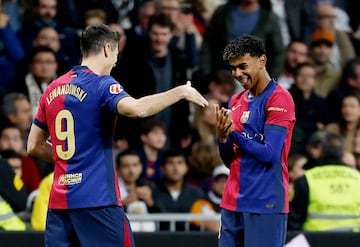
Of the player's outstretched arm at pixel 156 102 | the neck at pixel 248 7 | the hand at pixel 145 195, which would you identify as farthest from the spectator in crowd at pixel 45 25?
the player's outstretched arm at pixel 156 102

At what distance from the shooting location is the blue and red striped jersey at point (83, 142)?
25.0 feet

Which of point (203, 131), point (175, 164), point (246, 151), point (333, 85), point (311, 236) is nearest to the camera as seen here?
point (246, 151)

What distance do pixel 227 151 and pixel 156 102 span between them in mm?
944

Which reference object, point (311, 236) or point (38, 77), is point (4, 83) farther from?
point (311, 236)

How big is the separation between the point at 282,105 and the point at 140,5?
6447mm

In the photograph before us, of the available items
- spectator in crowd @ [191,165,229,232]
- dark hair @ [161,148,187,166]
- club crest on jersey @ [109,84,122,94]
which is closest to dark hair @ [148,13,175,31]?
dark hair @ [161,148,187,166]

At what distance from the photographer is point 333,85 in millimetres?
13891

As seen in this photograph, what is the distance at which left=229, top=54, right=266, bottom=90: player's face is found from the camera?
7.88 m

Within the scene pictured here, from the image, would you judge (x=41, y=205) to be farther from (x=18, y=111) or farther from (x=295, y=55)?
(x=295, y=55)

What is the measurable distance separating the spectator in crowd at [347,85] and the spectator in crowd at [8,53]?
352 cm

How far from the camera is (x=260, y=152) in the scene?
7.78 meters

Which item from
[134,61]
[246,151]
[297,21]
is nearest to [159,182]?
[134,61]

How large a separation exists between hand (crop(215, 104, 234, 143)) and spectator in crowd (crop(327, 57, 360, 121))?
5.80 m

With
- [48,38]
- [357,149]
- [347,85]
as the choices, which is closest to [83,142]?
[48,38]
